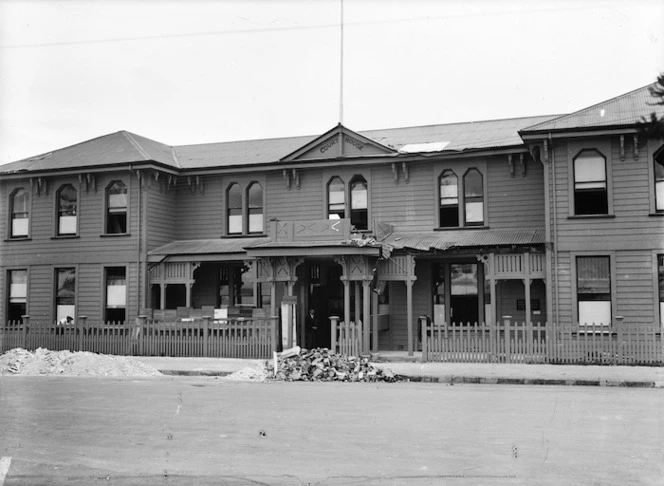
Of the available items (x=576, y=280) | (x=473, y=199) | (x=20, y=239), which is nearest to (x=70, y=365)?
(x=20, y=239)

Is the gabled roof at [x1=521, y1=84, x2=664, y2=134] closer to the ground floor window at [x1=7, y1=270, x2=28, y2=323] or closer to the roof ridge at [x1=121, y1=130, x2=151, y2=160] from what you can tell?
the roof ridge at [x1=121, y1=130, x2=151, y2=160]

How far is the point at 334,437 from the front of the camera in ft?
32.7

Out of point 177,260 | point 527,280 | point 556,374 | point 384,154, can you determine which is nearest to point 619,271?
point 527,280

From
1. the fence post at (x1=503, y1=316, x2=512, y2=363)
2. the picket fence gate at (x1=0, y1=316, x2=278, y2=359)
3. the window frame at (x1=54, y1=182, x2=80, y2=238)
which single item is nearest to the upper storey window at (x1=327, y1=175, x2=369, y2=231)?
the picket fence gate at (x1=0, y1=316, x2=278, y2=359)

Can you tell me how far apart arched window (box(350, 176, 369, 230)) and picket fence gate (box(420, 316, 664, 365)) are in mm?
6229

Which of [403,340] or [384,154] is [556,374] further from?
[384,154]

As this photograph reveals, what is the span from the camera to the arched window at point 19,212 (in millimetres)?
29797

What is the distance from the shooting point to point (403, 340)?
25.7 metres

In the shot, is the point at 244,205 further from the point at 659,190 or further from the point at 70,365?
the point at 659,190

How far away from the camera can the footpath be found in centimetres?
1706

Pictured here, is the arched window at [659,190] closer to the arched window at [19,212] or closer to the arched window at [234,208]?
the arched window at [234,208]

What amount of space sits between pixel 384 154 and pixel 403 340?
21.4 ft

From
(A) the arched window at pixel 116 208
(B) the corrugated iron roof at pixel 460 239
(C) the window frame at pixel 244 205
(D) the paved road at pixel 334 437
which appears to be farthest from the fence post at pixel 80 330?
(B) the corrugated iron roof at pixel 460 239

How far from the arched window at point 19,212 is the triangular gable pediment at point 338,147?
1108 cm
